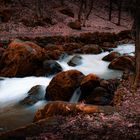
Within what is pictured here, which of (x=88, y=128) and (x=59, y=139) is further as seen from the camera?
(x=88, y=128)

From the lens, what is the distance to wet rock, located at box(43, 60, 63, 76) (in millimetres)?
23064

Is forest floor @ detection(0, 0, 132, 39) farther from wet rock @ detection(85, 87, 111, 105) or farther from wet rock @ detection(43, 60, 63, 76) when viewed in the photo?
wet rock @ detection(85, 87, 111, 105)

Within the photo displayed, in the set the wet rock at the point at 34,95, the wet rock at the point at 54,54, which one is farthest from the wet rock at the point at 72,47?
the wet rock at the point at 34,95

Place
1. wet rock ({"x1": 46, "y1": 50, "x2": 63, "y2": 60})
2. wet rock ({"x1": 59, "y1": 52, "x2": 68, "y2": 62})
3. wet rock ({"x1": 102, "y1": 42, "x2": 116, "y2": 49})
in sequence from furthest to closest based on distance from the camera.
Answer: wet rock ({"x1": 102, "y1": 42, "x2": 116, "y2": 49}), wet rock ({"x1": 59, "y1": 52, "x2": 68, "y2": 62}), wet rock ({"x1": 46, "y1": 50, "x2": 63, "y2": 60})

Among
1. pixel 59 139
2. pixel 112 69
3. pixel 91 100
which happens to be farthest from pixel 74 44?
pixel 59 139

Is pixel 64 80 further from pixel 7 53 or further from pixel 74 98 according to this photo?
pixel 7 53

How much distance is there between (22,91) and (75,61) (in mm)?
6914

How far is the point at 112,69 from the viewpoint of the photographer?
24016 mm

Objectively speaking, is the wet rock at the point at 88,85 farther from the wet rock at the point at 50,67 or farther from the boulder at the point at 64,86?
the wet rock at the point at 50,67

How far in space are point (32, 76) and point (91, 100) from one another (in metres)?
7.40

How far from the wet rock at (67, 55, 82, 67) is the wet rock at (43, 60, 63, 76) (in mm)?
2339

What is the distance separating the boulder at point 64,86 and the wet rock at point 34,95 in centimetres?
44

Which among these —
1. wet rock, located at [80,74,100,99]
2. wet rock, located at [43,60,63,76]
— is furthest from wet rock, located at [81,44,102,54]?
wet rock, located at [80,74,100,99]

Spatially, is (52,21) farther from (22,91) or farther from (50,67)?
(22,91)
